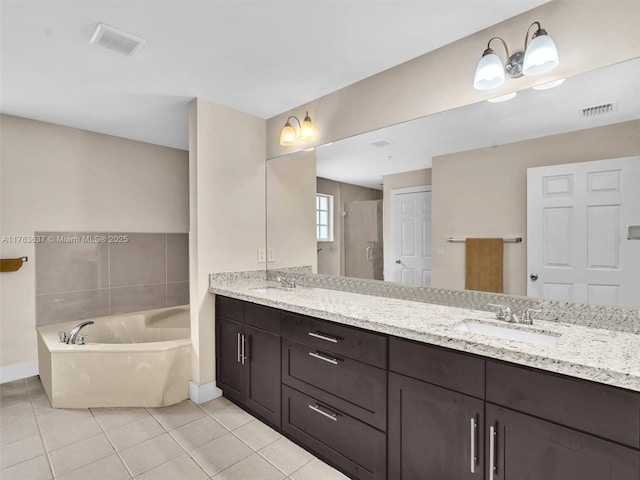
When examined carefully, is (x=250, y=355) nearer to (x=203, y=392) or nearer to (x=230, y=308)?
(x=230, y=308)

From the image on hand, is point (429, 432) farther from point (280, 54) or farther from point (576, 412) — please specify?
point (280, 54)

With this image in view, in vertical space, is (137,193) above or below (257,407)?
above

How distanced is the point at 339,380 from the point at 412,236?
977 mm

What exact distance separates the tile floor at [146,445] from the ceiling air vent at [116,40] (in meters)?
2.30

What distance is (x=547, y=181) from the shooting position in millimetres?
1701

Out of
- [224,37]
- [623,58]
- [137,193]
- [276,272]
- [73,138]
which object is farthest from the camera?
[137,193]

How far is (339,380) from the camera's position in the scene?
1836 millimetres

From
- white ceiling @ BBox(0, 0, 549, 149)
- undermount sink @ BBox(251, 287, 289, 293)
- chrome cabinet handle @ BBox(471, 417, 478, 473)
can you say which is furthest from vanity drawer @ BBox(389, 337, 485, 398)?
white ceiling @ BBox(0, 0, 549, 149)

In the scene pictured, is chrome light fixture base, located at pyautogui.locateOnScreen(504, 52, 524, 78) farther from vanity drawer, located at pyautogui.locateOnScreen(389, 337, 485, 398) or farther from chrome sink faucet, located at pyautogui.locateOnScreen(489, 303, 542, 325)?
vanity drawer, located at pyautogui.locateOnScreen(389, 337, 485, 398)

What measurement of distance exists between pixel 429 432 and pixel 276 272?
1895 mm

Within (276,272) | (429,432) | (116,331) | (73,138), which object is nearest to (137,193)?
(73,138)

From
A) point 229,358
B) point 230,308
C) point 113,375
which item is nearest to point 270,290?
point 230,308

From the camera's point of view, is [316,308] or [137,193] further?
[137,193]

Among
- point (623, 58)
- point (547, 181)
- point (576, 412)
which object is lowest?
point (576, 412)
